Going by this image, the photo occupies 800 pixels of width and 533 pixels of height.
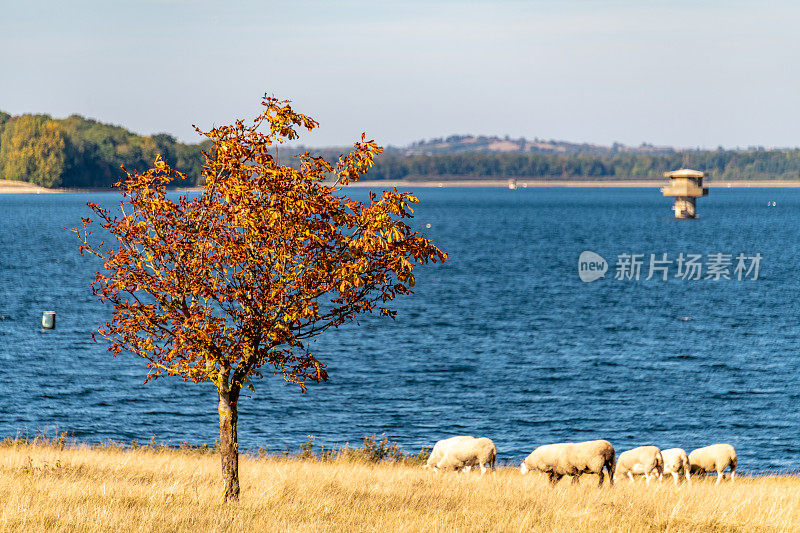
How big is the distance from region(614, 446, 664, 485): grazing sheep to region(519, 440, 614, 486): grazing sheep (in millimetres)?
2404

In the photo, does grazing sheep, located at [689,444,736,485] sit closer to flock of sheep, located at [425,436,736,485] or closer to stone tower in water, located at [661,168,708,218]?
flock of sheep, located at [425,436,736,485]

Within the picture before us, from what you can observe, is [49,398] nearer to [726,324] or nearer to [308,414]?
[308,414]

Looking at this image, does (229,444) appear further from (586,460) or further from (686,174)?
(686,174)

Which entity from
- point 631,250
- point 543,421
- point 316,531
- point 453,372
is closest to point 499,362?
point 453,372

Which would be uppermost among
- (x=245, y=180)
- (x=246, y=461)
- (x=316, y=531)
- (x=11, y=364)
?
(x=245, y=180)

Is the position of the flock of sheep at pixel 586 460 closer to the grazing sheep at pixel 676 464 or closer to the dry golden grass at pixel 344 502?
the grazing sheep at pixel 676 464

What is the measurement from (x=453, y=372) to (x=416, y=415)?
911 centimetres

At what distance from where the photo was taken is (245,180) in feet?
46.1

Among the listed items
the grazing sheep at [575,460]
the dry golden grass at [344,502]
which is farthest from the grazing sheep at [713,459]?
the grazing sheep at [575,460]

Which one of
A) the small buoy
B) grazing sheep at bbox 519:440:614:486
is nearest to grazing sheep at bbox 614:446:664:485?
grazing sheep at bbox 519:440:614:486

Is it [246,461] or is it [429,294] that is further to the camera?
[429,294]

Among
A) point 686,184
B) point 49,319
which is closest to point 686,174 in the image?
point 686,184

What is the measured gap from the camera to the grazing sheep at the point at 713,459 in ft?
83.4

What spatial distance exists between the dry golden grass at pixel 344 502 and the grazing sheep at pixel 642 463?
2576 mm
